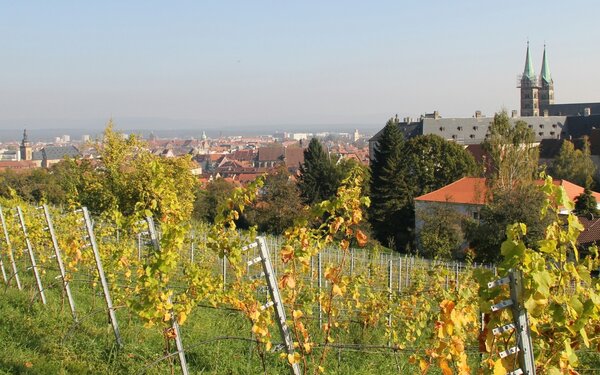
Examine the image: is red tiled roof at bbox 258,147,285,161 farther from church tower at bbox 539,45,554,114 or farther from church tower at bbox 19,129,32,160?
church tower at bbox 19,129,32,160

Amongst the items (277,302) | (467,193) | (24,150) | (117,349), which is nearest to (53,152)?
(24,150)

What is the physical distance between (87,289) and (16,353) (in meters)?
3.54

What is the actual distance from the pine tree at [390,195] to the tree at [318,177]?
159 inches

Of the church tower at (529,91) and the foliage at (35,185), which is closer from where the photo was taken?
the foliage at (35,185)

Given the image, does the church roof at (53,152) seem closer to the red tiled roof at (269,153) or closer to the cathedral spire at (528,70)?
the red tiled roof at (269,153)

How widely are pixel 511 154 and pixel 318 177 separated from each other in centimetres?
1416

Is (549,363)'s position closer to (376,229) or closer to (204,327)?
(204,327)

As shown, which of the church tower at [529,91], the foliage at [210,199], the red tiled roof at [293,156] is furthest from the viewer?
the red tiled roof at [293,156]

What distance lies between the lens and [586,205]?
1211 inches

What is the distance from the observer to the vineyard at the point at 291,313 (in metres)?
3.23

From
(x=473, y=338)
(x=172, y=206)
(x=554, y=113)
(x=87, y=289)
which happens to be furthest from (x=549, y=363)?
(x=554, y=113)

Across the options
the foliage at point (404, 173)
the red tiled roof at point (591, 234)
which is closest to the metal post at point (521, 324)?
the red tiled roof at point (591, 234)

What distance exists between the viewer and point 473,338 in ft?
25.3

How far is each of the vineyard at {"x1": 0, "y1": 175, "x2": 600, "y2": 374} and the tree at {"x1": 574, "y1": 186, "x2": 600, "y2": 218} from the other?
866 inches
